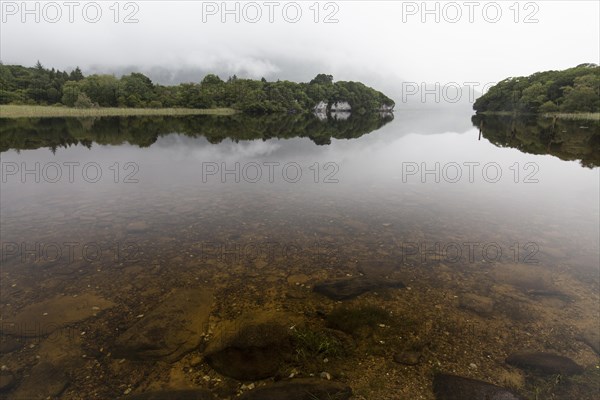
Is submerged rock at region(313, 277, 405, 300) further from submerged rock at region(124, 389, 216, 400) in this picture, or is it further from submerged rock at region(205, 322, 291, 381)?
submerged rock at region(124, 389, 216, 400)

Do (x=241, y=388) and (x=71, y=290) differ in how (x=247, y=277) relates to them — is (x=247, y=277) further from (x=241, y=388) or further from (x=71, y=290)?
(x=71, y=290)

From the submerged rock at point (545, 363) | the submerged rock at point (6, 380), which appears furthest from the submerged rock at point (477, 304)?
the submerged rock at point (6, 380)

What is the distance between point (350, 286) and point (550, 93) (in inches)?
6430

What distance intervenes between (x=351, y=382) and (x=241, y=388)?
2.29m

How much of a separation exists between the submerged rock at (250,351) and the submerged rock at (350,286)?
2.22m

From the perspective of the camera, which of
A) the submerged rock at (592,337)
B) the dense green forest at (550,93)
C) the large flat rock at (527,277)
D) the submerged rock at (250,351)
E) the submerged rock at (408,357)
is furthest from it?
the dense green forest at (550,93)

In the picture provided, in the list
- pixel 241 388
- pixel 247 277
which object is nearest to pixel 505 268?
pixel 247 277

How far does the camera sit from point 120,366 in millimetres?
7250

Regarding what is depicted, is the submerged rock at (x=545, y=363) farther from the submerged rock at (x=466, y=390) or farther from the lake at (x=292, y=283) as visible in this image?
the submerged rock at (x=466, y=390)

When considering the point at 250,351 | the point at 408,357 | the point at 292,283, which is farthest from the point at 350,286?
the point at 250,351

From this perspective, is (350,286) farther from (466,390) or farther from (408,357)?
(466,390)

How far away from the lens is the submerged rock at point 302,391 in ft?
20.9

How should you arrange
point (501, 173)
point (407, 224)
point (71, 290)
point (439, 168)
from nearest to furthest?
point (71, 290)
point (407, 224)
point (501, 173)
point (439, 168)

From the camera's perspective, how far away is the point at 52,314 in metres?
8.94
